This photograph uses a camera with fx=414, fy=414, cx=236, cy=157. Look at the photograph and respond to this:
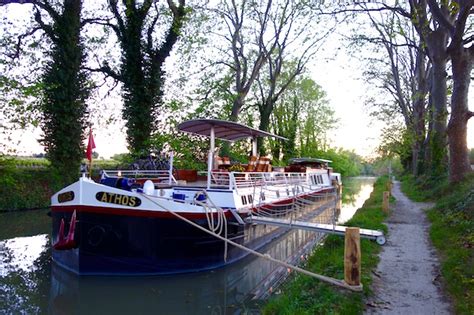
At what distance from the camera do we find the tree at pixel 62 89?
2434cm

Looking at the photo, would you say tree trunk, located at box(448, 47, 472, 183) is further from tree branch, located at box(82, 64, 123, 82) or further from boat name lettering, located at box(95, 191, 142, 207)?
tree branch, located at box(82, 64, 123, 82)

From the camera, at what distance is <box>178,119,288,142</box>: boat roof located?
13.5 m

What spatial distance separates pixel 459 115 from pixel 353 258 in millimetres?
11966

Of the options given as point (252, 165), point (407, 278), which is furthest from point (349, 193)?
point (407, 278)

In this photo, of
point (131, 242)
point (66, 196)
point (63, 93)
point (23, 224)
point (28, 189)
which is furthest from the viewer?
point (28, 189)

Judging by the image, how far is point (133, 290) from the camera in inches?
388

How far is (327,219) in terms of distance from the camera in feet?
73.9

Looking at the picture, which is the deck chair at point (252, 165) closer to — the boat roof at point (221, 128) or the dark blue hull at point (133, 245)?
the boat roof at point (221, 128)

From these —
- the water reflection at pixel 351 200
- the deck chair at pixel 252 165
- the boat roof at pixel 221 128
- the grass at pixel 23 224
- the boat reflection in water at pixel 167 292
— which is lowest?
the boat reflection in water at pixel 167 292

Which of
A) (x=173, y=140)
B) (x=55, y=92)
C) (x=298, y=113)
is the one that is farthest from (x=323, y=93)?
(x=55, y=92)

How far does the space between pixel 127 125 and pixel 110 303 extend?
61.1 feet

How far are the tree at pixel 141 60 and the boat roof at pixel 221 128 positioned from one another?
35.0ft

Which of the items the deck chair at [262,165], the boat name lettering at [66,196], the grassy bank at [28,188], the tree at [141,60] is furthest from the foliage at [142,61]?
the boat name lettering at [66,196]

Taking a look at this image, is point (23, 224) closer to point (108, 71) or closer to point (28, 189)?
point (28, 189)
